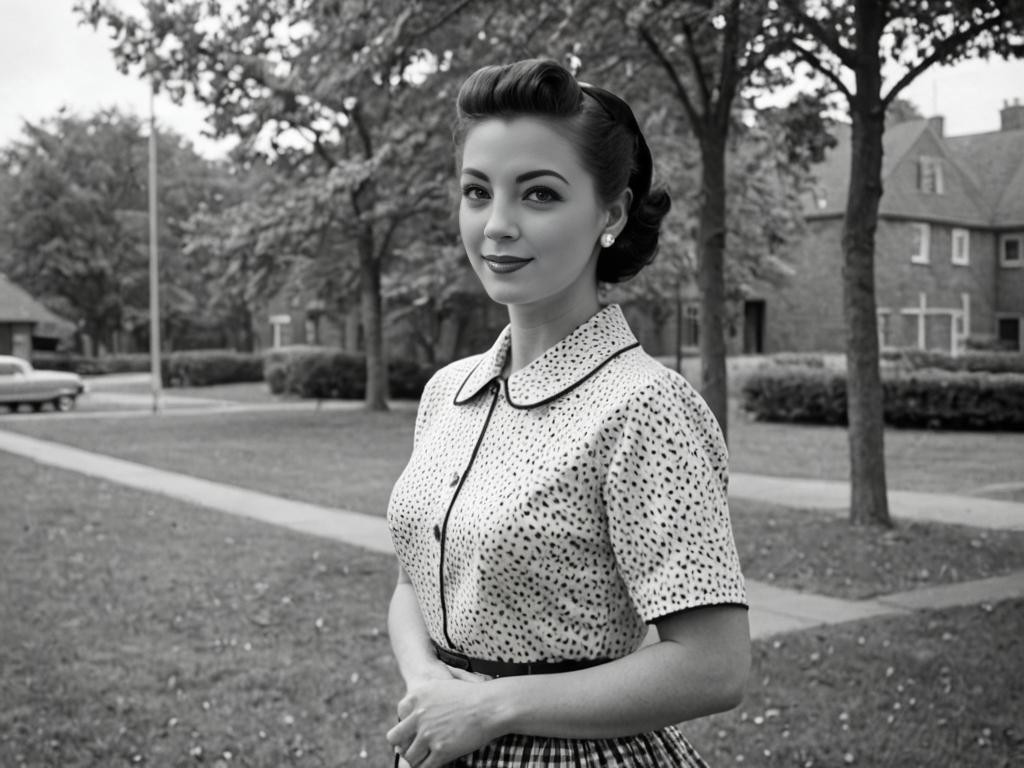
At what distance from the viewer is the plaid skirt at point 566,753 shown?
1812 millimetres

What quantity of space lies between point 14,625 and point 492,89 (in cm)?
626

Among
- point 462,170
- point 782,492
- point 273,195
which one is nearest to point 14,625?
point 462,170

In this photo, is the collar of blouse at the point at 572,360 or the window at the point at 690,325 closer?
the collar of blouse at the point at 572,360

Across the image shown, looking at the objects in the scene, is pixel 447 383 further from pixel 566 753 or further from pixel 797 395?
pixel 797 395

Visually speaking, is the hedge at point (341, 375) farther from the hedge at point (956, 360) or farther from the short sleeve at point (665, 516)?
the short sleeve at point (665, 516)

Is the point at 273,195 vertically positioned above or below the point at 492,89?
above

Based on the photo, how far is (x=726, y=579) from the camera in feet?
5.62

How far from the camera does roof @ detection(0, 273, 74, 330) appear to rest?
149 ft

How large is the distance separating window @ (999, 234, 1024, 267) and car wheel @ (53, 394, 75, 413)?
23378 mm

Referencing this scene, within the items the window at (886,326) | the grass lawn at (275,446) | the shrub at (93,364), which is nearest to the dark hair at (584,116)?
the grass lawn at (275,446)

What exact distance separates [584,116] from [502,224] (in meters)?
0.21

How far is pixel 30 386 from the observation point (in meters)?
30.2

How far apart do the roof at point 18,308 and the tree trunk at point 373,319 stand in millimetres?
23771

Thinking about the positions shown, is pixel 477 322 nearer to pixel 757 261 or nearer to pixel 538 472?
→ pixel 757 261
